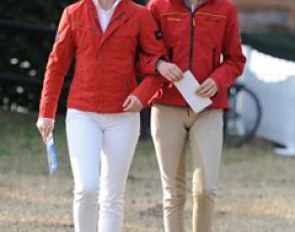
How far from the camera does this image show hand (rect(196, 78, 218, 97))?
5.23 metres

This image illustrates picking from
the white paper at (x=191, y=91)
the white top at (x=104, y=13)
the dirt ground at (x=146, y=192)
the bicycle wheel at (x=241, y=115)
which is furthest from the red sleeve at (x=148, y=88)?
the bicycle wheel at (x=241, y=115)

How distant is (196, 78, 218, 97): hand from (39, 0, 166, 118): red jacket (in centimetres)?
29

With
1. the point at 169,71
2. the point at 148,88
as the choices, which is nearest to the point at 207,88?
the point at 169,71

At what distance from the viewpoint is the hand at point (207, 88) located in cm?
523

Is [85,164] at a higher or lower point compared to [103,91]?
lower

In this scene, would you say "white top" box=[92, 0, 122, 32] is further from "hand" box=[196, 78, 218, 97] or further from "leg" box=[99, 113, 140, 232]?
Answer: "hand" box=[196, 78, 218, 97]

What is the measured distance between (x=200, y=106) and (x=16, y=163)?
4843 mm

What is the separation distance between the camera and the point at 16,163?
9727 mm

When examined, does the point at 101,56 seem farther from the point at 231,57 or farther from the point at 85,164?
the point at 231,57

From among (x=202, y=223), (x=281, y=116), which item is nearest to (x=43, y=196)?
(x=202, y=223)

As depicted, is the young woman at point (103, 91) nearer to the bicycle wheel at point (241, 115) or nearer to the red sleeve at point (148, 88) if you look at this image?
the red sleeve at point (148, 88)

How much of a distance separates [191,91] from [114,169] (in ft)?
2.19

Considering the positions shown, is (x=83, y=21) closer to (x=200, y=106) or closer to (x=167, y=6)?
(x=167, y=6)

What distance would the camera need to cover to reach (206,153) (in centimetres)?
536
